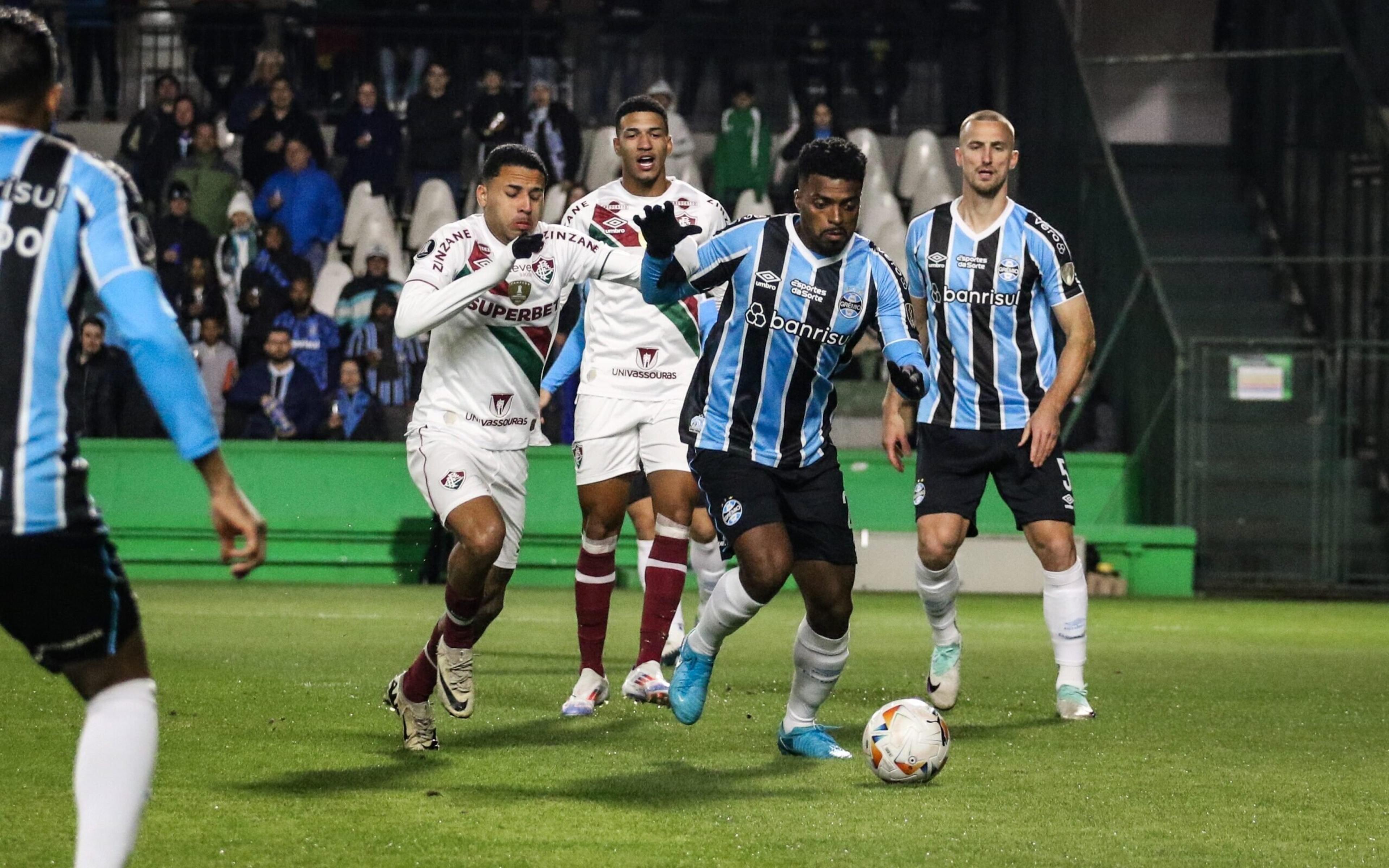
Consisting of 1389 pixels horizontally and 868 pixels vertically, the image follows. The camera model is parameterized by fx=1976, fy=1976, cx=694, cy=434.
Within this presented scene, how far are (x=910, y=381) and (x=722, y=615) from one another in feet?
3.35

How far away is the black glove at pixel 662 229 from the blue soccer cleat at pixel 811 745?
66.6 inches

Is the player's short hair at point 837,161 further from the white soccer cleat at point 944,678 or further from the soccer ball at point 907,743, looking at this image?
the white soccer cleat at point 944,678

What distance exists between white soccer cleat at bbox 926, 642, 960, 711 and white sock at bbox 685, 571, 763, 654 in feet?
5.63

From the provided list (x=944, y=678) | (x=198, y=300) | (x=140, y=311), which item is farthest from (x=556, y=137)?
(x=140, y=311)

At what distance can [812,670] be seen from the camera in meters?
6.43

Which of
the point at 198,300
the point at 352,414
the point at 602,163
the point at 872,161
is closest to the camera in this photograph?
the point at 352,414

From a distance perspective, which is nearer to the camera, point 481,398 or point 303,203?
point 481,398

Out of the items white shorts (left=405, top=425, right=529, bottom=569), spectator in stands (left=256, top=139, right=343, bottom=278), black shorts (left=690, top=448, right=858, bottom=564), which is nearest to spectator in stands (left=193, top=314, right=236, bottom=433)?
spectator in stands (left=256, top=139, right=343, bottom=278)

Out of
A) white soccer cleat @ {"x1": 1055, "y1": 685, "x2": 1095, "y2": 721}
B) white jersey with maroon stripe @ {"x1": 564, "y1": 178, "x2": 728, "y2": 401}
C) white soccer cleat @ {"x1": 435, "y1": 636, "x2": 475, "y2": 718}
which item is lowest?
white soccer cleat @ {"x1": 1055, "y1": 685, "x2": 1095, "y2": 721}

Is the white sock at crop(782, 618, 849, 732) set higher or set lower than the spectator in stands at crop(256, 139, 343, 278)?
lower

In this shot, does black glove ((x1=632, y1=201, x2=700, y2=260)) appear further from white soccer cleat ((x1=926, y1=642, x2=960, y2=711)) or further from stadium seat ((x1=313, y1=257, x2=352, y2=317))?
stadium seat ((x1=313, y1=257, x2=352, y2=317))

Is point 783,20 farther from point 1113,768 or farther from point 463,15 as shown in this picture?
point 1113,768

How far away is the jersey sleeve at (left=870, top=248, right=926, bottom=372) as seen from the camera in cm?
630

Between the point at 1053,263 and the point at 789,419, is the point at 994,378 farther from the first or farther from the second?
the point at 789,419
